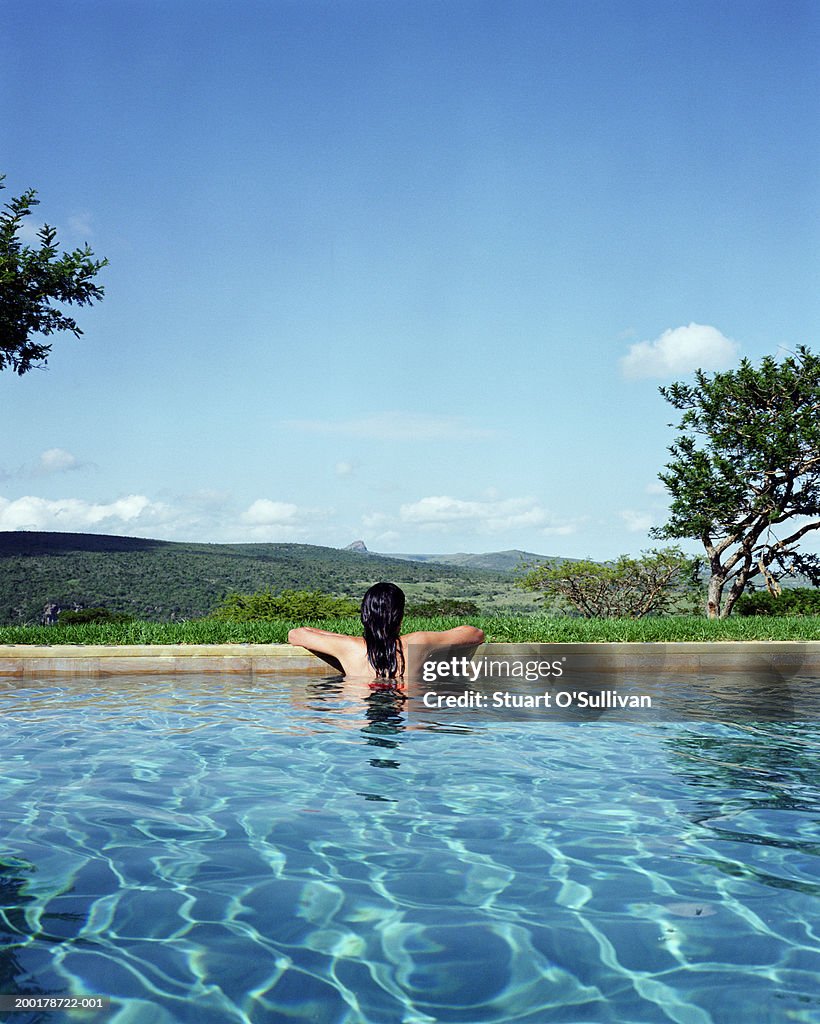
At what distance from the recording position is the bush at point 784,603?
58.2ft

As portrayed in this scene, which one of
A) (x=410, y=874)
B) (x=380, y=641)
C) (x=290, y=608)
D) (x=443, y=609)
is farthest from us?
(x=443, y=609)

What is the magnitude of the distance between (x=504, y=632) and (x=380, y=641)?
15.4 ft

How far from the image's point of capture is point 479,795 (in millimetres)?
5637

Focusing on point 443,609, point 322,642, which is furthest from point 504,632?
point 443,609

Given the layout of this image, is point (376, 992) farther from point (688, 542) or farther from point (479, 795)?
point (688, 542)

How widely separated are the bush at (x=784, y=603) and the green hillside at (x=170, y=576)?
23.2 m

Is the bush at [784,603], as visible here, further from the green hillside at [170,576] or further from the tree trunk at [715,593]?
the green hillside at [170,576]

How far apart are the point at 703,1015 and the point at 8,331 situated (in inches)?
501

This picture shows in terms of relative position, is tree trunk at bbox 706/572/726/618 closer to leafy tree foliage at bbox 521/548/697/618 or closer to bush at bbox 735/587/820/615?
bush at bbox 735/587/820/615

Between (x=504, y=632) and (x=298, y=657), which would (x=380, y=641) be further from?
(x=504, y=632)

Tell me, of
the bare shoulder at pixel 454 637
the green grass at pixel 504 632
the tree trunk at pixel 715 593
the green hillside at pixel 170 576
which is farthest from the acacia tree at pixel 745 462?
the green hillside at pixel 170 576

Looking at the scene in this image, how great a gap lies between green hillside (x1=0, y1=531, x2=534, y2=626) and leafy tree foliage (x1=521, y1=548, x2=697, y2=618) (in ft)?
59.4

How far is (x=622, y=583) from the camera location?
23.7m

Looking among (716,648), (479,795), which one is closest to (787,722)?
(716,648)
